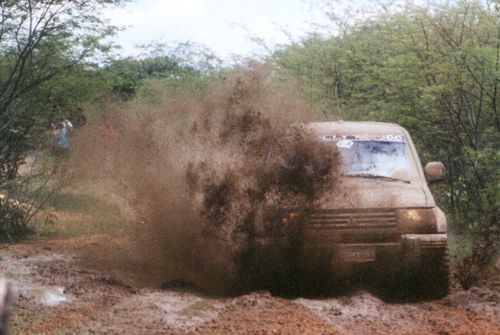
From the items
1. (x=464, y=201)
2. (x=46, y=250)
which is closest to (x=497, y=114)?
(x=464, y=201)

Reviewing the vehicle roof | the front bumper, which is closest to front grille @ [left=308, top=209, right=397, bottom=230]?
the front bumper

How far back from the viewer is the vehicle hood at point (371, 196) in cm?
959

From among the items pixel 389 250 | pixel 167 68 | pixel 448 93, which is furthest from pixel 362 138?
pixel 167 68

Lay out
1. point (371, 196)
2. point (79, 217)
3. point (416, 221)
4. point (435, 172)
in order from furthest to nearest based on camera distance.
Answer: point (79, 217), point (435, 172), point (371, 196), point (416, 221)

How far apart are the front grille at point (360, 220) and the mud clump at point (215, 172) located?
0.90ft

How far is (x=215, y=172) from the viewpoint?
33.8ft

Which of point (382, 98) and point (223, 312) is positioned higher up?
point (382, 98)

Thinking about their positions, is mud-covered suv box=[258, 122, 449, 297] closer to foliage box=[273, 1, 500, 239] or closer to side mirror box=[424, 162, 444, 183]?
side mirror box=[424, 162, 444, 183]

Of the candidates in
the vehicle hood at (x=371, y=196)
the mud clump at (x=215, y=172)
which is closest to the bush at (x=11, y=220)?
the mud clump at (x=215, y=172)

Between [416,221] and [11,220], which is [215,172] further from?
[11,220]

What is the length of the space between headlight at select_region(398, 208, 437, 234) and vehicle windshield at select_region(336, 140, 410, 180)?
77 cm

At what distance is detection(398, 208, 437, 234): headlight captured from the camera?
954 centimetres

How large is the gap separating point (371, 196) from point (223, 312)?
2202 millimetres

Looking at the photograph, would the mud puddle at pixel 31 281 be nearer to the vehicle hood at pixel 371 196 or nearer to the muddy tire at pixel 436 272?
the vehicle hood at pixel 371 196
